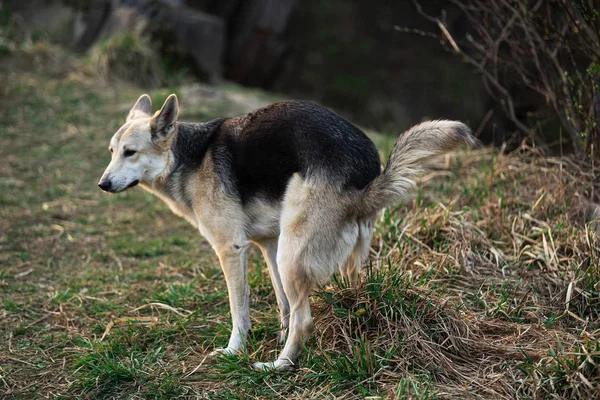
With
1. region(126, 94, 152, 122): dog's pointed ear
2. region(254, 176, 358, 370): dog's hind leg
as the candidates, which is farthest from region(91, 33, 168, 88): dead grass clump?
region(254, 176, 358, 370): dog's hind leg

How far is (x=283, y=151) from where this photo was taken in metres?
3.92

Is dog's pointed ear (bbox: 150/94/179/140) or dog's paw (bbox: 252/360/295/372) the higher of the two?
dog's pointed ear (bbox: 150/94/179/140)

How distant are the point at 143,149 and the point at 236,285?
114cm

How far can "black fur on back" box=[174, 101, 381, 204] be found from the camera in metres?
3.77

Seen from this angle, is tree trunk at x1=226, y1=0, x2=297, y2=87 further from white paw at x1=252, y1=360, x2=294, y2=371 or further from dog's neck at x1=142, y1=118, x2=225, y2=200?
white paw at x1=252, y1=360, x2=294, y2=371

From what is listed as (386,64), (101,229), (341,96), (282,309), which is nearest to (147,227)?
(101,229)

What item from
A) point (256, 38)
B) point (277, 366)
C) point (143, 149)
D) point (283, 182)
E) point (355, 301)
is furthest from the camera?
point (256, 38)

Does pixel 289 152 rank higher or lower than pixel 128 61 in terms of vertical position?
higher

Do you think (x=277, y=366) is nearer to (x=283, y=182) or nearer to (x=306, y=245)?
(x=306, y=245)

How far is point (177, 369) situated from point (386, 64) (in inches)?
510

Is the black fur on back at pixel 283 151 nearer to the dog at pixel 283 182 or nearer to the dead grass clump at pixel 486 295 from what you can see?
the dog at pixel 283 182

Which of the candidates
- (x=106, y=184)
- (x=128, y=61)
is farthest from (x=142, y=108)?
(x=128, y=61)

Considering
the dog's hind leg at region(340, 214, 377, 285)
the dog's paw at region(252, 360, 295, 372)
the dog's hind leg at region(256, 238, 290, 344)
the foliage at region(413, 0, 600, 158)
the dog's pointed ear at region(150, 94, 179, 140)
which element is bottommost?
the dog's paw at region(252, 360, 295, 372)

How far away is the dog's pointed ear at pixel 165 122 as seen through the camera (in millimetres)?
4309
